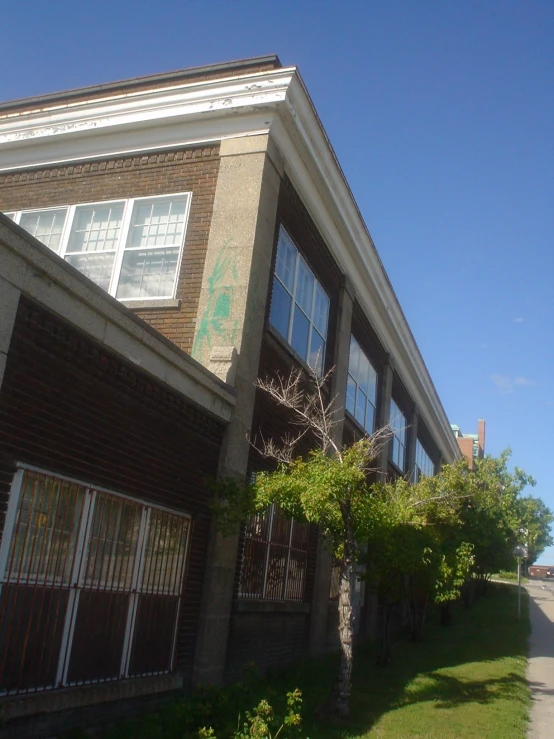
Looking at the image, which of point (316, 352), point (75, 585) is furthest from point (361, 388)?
point (75, 585)

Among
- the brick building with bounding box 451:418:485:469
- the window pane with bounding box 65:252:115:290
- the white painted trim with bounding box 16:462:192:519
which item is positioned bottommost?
the white painted trim with bounding box 16:462:192:519

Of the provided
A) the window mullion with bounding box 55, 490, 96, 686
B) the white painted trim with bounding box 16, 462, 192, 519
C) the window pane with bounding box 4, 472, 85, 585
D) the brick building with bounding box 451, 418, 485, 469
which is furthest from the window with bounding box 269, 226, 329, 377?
the brick building with bounding box 451, 418, 485, 469

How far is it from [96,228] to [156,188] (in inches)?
49.5

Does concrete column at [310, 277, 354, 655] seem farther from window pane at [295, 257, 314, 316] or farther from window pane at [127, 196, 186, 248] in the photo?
window pane at [127, 196, 186, 248]

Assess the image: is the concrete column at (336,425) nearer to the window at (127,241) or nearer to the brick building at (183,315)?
the brick building at (183,315)

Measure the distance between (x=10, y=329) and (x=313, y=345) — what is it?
337 inches

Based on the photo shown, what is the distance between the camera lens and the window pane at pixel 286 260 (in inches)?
490

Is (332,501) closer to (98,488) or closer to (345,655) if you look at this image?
(345,655)

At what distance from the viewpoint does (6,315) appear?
19.9 ft

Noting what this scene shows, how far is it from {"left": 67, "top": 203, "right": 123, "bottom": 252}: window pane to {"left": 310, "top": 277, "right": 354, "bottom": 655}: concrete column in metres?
4.93

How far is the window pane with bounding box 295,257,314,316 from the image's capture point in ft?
43.9

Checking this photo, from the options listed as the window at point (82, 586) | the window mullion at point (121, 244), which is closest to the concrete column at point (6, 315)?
the window at point (82, 586)

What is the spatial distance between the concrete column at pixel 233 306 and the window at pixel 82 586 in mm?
789

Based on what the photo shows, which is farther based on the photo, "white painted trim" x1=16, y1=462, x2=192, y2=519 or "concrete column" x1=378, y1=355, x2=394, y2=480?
"concrete column" x1=378, y1=355, x2=394, y2=480
